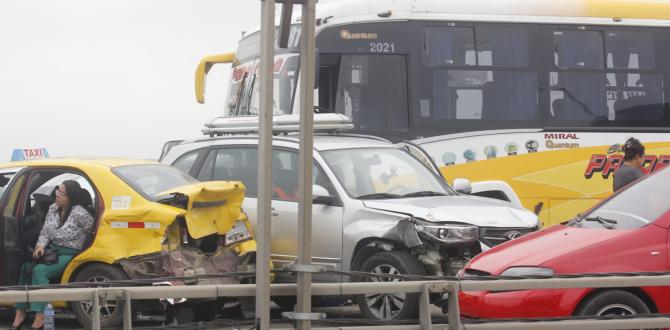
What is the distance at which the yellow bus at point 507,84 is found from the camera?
55.1ft

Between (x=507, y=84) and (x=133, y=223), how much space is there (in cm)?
848

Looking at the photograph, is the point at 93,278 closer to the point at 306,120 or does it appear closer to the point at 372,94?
the point at 306,120

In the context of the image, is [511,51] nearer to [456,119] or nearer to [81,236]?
A: [456,119]

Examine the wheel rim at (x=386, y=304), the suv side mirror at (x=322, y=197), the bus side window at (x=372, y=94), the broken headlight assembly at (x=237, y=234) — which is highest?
the bus side window at (x=372, y=94)

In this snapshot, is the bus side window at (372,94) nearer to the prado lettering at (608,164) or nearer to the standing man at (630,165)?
the prado lettering at (608,164)

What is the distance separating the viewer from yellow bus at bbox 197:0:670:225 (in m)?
16.8

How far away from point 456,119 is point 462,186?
178 inches

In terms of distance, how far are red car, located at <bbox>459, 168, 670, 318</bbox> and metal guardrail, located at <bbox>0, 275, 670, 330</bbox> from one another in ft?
3.08

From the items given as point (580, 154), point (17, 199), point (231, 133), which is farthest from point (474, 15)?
point (17, 199)

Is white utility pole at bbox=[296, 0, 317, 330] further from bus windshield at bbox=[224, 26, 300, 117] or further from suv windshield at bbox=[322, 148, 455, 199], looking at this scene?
bus windshield at bbox=[224, 26, 300, 117]

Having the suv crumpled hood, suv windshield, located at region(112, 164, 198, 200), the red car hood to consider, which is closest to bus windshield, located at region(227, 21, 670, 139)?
suv windshield, located at region(112, 164, 198, 200)

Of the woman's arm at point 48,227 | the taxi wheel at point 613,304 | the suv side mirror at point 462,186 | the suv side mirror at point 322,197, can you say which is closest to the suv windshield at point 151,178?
the woman's arm at point 48,227

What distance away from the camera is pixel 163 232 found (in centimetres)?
999

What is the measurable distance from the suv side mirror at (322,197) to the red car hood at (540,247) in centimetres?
239
